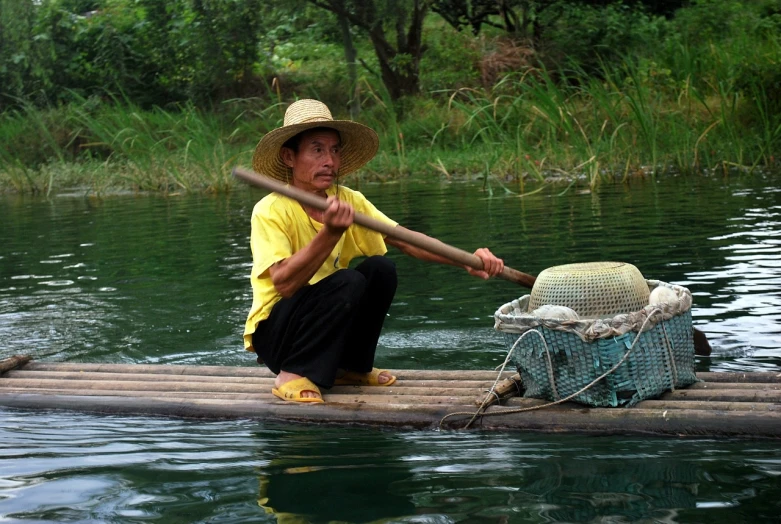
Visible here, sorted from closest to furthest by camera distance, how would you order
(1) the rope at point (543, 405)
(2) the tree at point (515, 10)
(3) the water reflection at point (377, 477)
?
(3) the water reflection at point (377, 477)
(1) the rope at point (543, 405)
(2) the tree at point (515, 10)

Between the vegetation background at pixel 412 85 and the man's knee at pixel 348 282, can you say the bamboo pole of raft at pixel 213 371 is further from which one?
the vegetation background at pixel 412 85

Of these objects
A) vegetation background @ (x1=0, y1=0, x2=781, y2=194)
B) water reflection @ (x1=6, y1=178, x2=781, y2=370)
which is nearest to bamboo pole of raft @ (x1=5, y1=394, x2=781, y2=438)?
water reflection @ (x1=6, y1=178, x2=781, y2=370)

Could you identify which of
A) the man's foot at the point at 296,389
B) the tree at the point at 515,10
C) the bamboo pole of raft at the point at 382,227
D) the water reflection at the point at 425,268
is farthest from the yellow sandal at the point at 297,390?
the tree at the point at 515,10

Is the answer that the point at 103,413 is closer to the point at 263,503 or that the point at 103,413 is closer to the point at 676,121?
the point at 263,503

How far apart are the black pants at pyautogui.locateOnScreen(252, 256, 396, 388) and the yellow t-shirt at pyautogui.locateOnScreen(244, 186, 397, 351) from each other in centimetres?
6

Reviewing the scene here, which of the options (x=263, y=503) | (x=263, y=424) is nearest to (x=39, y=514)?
(x=263, y=503)

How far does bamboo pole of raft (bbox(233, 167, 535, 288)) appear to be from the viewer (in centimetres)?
334

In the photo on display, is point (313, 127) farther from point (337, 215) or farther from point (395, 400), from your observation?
point (395, 400)

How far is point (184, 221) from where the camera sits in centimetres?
1029

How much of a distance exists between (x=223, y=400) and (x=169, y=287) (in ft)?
10.3

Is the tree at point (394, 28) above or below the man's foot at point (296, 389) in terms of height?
above

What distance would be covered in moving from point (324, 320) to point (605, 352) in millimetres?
981

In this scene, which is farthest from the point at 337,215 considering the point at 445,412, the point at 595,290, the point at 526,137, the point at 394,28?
the point at 394,28

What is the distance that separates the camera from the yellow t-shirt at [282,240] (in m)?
3.66
